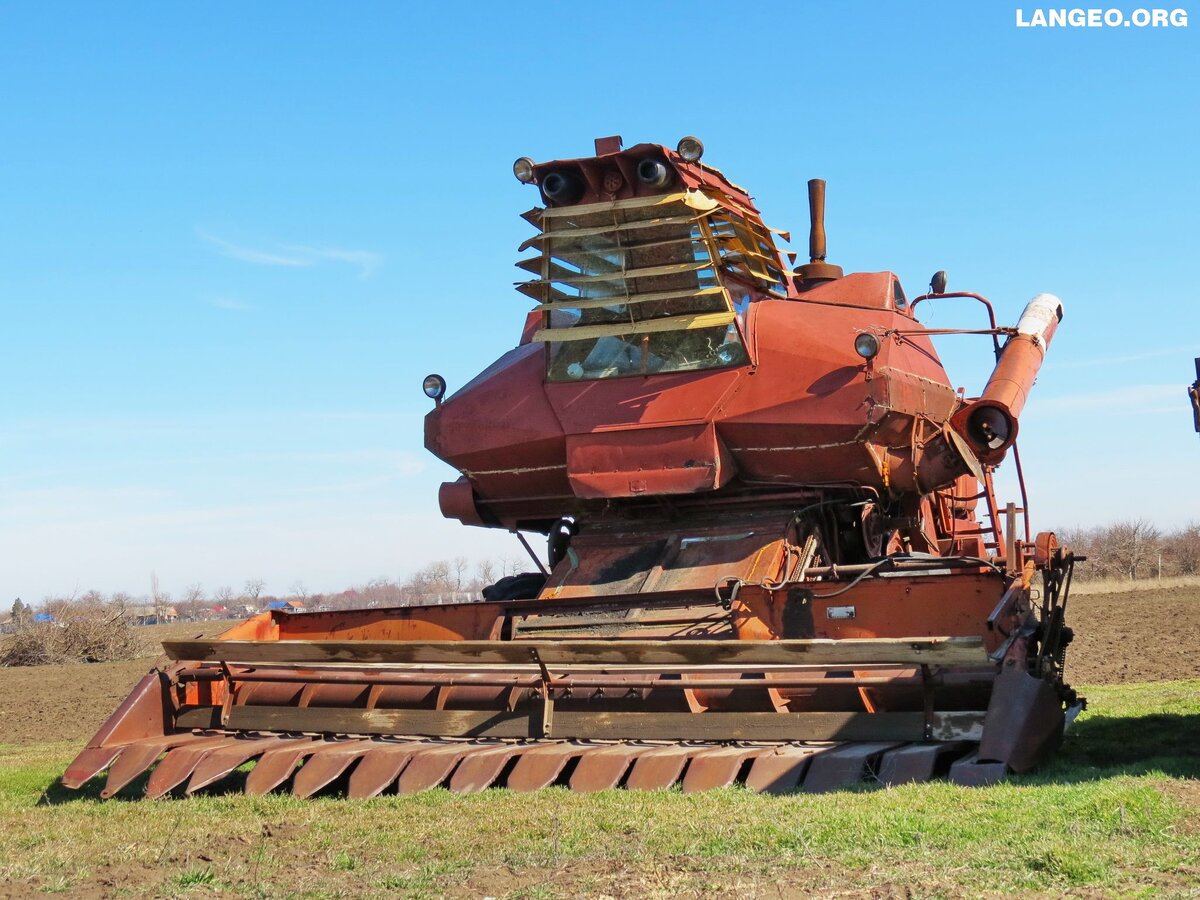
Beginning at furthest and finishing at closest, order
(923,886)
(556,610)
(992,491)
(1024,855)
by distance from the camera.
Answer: (992,491), (556,610), (1024,855), (923,886)

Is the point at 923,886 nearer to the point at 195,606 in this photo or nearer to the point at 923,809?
the point at 923,809

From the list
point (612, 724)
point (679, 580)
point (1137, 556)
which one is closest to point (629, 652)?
point (612, 724)

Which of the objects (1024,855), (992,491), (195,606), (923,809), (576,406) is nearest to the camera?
(1024,855)

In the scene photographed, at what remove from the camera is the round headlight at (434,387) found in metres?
11.2

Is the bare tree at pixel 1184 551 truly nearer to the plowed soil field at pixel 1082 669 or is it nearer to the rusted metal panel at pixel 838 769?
the plowed soil field at pixel 1082 669

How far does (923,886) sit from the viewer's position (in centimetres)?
477

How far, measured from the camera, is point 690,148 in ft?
31.2

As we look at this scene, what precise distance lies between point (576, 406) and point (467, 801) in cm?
389

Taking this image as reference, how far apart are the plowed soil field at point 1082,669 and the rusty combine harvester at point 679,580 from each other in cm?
244

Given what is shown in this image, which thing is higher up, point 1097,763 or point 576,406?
point 576,406

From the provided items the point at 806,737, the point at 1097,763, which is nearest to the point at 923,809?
the point at 806,737

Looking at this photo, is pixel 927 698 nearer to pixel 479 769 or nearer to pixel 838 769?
pixel 838 769

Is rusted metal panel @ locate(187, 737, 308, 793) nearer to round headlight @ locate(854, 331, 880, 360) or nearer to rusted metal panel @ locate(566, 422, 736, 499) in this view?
rusted metal panel @ locate(566, 422, 736, 499)

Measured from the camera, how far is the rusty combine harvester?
7.64 meters
